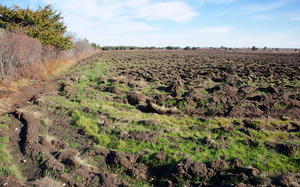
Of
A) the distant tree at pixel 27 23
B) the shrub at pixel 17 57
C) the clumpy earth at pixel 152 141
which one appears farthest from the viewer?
the distant tree at pixel 27 23

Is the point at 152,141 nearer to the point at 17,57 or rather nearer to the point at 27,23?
→ the point at 17,57

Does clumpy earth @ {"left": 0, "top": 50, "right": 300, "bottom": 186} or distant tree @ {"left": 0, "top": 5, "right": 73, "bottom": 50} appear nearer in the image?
clumpy earth @ {"left": 0, "top": 50, "right": 300, "bottom": 186}

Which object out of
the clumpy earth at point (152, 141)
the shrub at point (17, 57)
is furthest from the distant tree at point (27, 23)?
the clumpy earth at point (152, 141)

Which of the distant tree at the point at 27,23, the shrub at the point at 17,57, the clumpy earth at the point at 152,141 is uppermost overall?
the distant tree at the point at 27,23

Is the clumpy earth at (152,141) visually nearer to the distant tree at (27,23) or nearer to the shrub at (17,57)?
the shrub at (17,57)

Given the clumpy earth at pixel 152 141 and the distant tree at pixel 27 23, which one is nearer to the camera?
the clumpy earth at pixel 152 141

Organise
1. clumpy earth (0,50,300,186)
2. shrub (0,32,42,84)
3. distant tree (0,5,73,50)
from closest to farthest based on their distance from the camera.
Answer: clumpy earth (0,50,300,186) → shrub (0,32,42,84) → distant tree (0,5,73,50)

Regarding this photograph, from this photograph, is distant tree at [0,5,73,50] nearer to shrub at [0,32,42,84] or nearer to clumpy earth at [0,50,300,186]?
shrub at [0,32,42,84]

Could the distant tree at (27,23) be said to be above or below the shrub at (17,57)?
above

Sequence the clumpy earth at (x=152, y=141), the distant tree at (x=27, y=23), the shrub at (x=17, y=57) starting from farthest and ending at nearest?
the distant tree at (x=27, y=23) → the shrub at (x=17, y=57) → the clumpy earth at (x=152, y=141)

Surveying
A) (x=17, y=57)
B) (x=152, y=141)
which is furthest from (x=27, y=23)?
(x=152, y=141)

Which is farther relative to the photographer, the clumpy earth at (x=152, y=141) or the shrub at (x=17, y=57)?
the shrub at (x=17, y=57)

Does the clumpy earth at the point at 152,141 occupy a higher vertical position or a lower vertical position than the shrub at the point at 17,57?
lower

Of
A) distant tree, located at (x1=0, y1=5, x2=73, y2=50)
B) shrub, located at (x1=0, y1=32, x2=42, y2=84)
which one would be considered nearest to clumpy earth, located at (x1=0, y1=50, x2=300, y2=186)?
shrub, located at (x1=0, y1=32, x2=42, y2=84)
